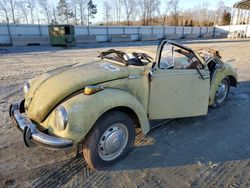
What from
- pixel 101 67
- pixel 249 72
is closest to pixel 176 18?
pixel 249 72

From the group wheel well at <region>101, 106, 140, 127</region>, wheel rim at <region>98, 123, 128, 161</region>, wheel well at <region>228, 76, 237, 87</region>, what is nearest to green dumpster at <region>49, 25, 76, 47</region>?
wheel well at <region>228, 76, 237, 87</region>

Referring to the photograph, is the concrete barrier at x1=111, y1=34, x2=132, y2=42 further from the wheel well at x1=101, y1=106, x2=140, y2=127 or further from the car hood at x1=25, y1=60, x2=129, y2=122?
the wheel well at x1=101, y1=106, x2=140, y2=127

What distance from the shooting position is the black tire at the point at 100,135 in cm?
271

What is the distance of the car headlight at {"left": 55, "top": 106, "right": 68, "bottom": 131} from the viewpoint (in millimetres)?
2494

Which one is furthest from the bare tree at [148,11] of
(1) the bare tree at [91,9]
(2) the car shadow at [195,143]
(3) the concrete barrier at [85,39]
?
(2) the car shadow at [195,143]

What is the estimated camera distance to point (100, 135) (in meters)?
2.76

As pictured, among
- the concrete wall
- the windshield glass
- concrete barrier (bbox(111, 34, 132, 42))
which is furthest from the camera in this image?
concrete barrier (bbox(111, 34, 132, 42))

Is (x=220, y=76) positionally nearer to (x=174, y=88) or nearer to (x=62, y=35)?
(x=174, y=88)

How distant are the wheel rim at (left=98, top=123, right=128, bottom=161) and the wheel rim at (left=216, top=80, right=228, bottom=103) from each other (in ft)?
9.70

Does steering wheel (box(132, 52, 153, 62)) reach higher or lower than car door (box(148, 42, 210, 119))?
Answer: higher

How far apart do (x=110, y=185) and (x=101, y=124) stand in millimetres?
762

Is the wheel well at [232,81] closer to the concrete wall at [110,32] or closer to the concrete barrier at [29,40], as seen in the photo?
the concrete wall at [110,32]

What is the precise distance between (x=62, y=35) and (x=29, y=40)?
16.8 ft

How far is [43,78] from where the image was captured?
10.9 ft
